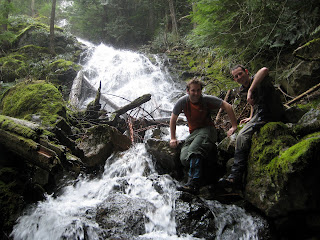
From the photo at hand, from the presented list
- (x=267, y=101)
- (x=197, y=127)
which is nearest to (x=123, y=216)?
(x=197, y=127)

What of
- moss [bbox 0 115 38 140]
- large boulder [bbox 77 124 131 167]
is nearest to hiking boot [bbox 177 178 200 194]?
moss [bbox 0 115 38 140]

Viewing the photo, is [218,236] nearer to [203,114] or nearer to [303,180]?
[303,180]

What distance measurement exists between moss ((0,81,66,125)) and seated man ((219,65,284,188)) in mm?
4722

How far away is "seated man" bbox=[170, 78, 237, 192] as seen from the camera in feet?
11.8

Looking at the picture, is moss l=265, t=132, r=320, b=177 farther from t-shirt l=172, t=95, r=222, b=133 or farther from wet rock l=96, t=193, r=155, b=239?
wet rock l=96, t=193, r=155, b=239

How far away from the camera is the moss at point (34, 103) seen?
5.95 m

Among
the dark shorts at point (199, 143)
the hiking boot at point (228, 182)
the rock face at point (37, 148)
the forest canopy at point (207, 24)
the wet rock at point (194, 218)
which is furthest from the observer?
the forest canopy at point (207, 24)

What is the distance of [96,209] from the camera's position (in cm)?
376

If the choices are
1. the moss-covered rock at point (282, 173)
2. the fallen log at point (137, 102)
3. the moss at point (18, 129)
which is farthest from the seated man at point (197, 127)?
the fallen log at point (137, 102)

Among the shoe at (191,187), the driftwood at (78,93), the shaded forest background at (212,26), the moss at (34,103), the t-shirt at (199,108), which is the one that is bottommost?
the shoe at (191,187)

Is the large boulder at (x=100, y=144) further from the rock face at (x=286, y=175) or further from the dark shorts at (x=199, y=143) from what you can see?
the rock face at (x=286, y=175)

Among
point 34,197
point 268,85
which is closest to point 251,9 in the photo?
point 268,85

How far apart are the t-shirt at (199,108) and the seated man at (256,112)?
0.62 m

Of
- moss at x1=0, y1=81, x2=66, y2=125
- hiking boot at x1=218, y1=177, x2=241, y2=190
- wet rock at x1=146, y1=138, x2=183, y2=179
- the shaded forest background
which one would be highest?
the shaded forest background
